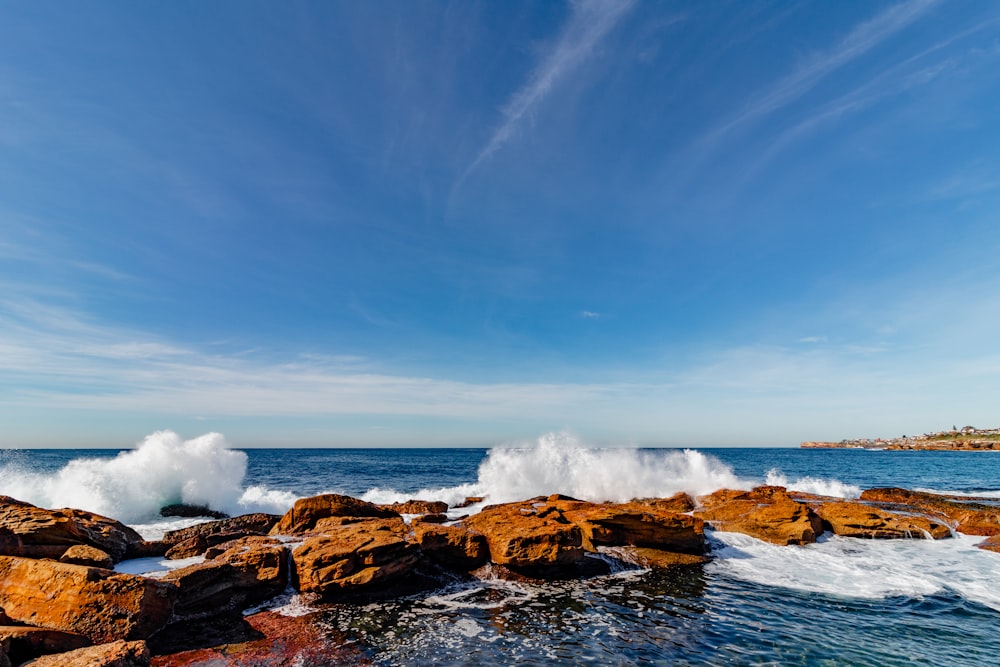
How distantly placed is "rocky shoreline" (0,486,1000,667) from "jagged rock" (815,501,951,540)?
0.22ft

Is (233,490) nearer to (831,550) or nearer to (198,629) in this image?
(198,629)

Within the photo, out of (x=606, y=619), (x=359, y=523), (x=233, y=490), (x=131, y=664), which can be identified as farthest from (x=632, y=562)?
(x=233, y=490)

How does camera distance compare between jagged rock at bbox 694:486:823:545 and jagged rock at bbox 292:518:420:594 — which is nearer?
jagged rock at bbox 292:518:420:594

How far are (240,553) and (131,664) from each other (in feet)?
22.9

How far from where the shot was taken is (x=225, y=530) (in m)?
18.1

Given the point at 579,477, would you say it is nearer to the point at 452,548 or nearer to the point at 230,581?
the point at 452,548

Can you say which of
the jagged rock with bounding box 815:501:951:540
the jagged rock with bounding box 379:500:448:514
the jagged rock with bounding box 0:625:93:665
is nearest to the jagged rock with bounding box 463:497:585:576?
the jagged rock with bounding box 379:500:448:514

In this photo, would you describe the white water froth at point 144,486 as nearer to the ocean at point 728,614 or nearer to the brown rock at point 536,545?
the ocean at point 728,614

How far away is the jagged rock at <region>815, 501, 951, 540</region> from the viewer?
818 inches

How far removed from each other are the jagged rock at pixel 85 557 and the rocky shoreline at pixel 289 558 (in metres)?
0.06

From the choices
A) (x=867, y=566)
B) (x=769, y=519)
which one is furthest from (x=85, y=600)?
(x=769, y=519)

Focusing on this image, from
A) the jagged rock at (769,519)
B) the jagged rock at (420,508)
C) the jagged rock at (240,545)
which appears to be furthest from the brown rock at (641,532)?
the jagged rock at (240,545)

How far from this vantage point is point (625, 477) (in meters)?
37.7

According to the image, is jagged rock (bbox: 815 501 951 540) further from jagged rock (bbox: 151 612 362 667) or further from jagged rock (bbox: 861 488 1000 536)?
jagged rock (bbox: 151 612 362 667)
